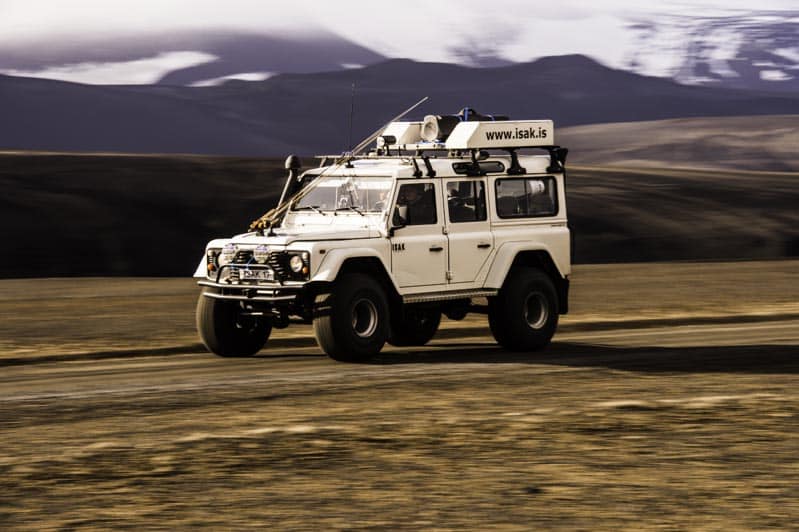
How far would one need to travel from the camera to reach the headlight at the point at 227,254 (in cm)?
1505

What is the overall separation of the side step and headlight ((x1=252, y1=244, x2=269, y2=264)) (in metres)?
1.66

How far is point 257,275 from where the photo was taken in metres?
14.8

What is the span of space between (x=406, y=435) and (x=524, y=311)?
19.5ft

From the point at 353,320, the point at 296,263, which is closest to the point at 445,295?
the point at 353,320

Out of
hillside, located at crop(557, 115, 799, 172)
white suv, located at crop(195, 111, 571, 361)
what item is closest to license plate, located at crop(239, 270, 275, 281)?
white suv, located at crop(195, 111, 571, 361)

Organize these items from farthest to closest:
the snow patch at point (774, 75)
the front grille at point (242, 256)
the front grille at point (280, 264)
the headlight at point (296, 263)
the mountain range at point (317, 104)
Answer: the snow patch at point (774, 75), the mountain range at point (317, 104), the front grille at point (242, 256), the front grille at point (280, 264), the headlight at point (296, 263)

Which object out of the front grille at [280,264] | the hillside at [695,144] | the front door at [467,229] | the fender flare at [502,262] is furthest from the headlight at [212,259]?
the hillside at [695,144]

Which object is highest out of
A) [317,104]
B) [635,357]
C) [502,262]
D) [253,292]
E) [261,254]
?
[317,104]

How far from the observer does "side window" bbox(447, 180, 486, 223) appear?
622 inches

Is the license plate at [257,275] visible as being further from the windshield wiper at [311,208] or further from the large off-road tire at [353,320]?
the windshield wiper at [311,208]

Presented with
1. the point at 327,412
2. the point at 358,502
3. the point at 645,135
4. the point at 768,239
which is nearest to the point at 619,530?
the point at 358,502

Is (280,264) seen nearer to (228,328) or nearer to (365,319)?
(365,319)

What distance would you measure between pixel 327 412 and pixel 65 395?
2717 millimetres

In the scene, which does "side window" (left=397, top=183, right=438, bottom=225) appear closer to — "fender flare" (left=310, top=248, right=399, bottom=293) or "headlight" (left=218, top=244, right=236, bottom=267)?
"fender flare" (left=310, top=248, right=399, bottom=293)
